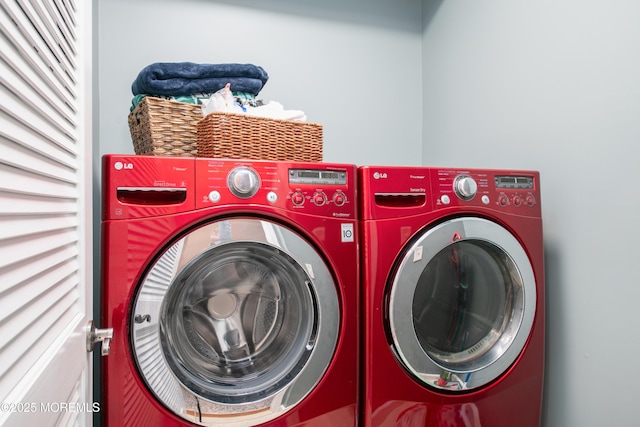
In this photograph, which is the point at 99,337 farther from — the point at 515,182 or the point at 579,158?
the point at 579,158

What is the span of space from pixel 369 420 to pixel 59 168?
97 centimetres

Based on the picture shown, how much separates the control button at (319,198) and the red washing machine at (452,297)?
118mm

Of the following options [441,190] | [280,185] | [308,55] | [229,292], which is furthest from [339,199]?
[308,55]

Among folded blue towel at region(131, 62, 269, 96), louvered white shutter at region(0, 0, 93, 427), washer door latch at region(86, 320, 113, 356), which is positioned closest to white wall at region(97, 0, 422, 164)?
folded blue towel at region(131, 62, 269, 96)

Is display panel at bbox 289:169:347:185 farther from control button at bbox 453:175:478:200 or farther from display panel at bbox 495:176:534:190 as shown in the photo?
display panel at bbox 495:176:534:190

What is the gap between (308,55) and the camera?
75.5 inches

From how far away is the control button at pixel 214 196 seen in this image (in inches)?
38.6

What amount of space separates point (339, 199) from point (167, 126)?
633 millimetres

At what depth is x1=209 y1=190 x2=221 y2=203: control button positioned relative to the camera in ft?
3.22

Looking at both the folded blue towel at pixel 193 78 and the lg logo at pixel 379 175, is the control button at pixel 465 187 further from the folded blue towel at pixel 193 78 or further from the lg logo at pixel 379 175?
the folded blue towel at pixel 193 78

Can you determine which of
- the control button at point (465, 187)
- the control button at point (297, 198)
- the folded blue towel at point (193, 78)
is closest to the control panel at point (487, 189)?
the control button at point (465, 187)

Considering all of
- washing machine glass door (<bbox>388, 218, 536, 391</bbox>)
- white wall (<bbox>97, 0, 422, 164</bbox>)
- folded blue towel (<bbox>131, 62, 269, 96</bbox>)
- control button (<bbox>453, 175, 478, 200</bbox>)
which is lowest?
washing machine glass door (<bbox>388, 218, 536, 391</bbox>)

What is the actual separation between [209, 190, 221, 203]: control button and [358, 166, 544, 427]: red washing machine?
403 mm

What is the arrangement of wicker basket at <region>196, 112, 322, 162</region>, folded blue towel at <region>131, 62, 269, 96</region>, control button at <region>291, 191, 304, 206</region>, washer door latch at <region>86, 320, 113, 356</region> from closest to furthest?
washer door latch at <region>86, 320, 113, 356</region>
control button at <region>291, 191, 304, 206</region>
wicker basket at <region>196, 112, 322, 162</region>
folded blue towel at <region>131, 62, 269, 96</region>
